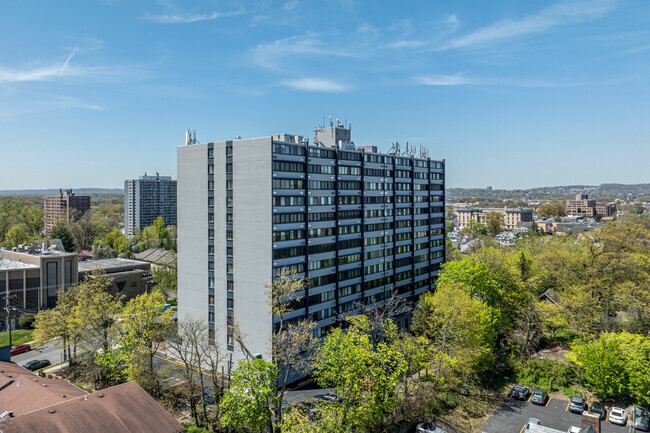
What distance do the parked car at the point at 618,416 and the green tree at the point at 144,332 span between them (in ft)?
144

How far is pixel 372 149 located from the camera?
63.7m

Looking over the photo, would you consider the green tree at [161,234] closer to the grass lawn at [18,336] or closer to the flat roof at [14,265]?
the flat roof at [14,265]

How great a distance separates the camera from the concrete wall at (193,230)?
53000 mm

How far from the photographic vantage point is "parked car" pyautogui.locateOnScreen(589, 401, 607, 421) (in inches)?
1547

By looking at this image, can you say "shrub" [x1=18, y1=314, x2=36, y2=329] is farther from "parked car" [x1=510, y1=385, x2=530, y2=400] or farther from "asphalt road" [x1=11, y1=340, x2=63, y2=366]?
"parked car" [x1=510, y1=385, x2=530, y2=400]

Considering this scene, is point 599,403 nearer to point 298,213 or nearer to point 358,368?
point 358,368

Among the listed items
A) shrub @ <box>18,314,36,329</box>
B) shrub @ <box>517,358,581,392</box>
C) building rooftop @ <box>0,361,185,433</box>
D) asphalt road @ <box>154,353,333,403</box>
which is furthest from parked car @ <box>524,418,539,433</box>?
shrub @ <box>18,314,36,329</box>

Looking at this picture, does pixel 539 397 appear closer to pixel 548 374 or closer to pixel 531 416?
pixel 531 416

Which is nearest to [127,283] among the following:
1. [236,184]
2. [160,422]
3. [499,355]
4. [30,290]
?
[30,290]

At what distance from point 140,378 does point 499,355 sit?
4261 centimetres

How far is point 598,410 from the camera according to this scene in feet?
129

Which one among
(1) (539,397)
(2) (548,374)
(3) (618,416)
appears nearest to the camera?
(3) (618,416)

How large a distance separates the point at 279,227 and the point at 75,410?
2658 cm

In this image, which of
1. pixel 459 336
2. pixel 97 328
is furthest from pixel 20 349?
pixel 459 336
